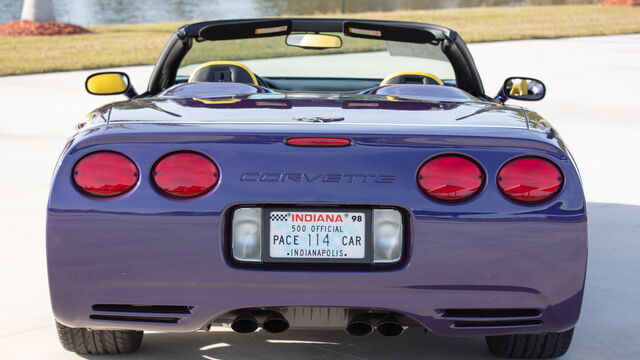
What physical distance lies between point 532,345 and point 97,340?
1602 millimetres

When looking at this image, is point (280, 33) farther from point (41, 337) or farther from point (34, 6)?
point (34, 6)

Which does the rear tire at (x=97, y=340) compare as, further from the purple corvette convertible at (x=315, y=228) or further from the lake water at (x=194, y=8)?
the lake water at (x=194, y=8)

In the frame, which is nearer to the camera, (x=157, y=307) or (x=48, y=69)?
(x=157, y=307)

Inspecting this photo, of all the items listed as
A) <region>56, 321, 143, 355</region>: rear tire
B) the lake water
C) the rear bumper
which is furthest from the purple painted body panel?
the lake water

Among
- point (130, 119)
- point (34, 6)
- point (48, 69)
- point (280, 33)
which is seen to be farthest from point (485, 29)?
point (130, 119)

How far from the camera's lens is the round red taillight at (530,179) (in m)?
3.46

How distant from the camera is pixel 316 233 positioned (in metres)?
3.42

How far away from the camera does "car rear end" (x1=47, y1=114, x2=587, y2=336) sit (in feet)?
11.2

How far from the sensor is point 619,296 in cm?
515

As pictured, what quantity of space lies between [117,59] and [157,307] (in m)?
18.6

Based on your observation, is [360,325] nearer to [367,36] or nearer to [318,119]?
[318,119]

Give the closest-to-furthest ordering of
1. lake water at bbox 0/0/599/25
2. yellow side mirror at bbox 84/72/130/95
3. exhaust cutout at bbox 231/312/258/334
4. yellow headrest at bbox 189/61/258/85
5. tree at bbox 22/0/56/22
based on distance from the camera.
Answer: exhaust cutout at bbox 231/312/258/334 → yellow side mirror at bbox 84/72/130/95 → yellow headrest at bbox 189/61/258/85 → tree at bbox 22/0/56/22 → lake water at bbox 0/0/599/25

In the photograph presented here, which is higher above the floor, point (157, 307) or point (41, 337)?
point (157, 307)

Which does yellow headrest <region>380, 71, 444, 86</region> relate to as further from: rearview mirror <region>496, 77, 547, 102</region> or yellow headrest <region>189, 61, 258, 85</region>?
yellow headrest <region>189, 61, 258, 85</region>
